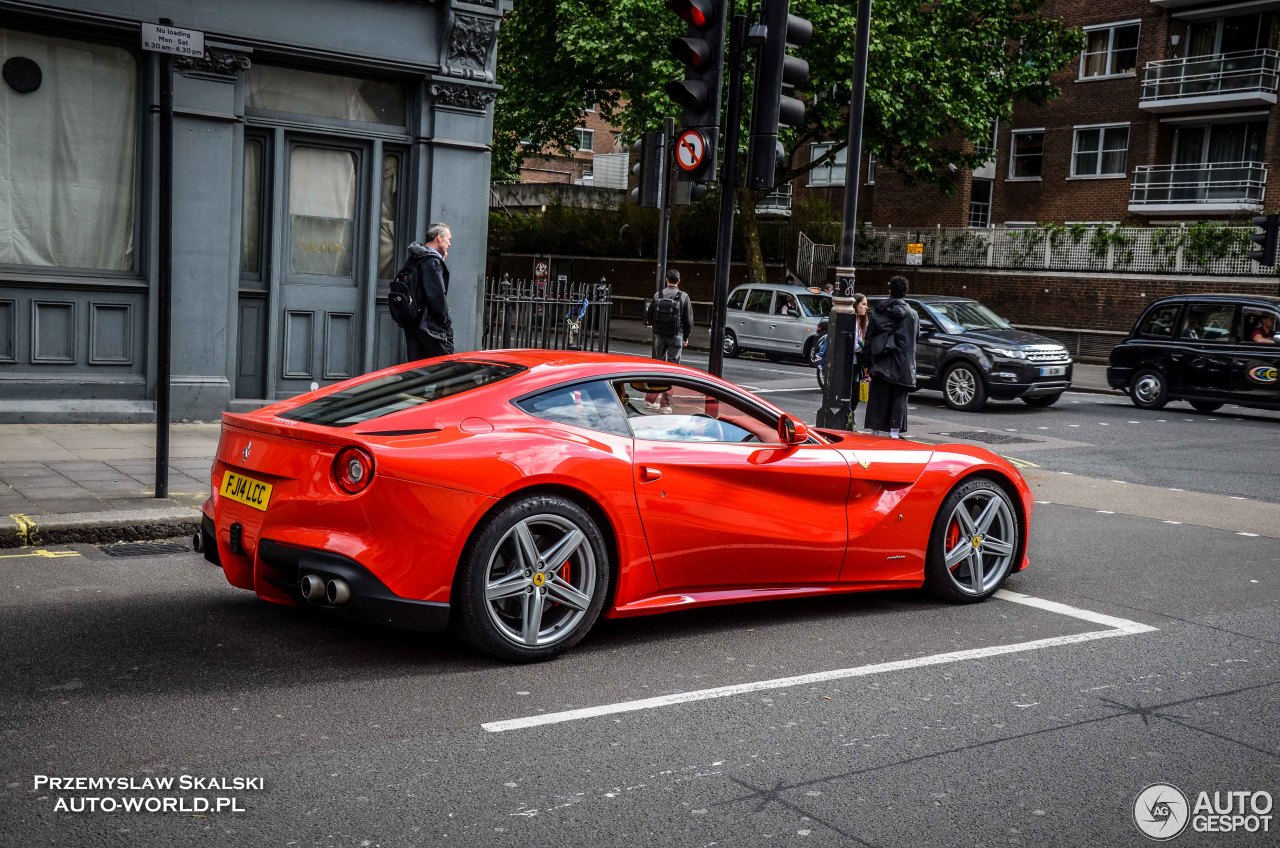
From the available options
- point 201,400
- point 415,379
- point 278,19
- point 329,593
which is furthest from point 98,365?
point 329,593

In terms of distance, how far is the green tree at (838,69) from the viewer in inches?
1180

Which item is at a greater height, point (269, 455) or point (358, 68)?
point (358, 68)

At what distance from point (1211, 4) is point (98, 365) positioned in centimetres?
3460

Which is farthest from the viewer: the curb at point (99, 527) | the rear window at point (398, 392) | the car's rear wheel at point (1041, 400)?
the car's rear wheel at point (1041, 400)

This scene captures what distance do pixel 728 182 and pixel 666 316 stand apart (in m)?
8.70

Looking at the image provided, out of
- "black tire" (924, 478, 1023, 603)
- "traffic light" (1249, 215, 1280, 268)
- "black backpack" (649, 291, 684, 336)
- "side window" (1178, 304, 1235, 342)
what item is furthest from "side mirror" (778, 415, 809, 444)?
"traffic light" (1249, 215, 1280, 268)

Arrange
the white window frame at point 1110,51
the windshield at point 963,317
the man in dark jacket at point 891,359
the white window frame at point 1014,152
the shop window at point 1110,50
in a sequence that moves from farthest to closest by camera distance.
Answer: the white window frame at point 1014,152, the shop window at point 1110,50, the white window frame at point 1110,51, the windshield at point 963,317, the man in dark jacket at point 891,359

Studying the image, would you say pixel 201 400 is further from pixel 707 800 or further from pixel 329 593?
pixel 707 800

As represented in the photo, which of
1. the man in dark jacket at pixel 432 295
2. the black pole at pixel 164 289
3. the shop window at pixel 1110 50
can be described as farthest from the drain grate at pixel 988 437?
the shop window at pixel 1110 50

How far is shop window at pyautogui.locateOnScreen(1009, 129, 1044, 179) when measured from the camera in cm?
4131

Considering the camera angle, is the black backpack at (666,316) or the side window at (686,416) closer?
the side window at (686,416)

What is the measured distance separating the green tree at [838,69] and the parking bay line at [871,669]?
22.7 metres

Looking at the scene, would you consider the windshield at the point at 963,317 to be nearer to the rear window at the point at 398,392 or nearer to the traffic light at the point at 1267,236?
the traffic light at the point at 1267,236

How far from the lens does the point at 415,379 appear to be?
593 cm
